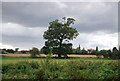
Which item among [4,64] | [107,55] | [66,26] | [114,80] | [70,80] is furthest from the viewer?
[66,26]

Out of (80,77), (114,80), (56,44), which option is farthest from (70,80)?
(56,44)

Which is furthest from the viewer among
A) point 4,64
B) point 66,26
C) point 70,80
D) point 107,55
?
point 66,26

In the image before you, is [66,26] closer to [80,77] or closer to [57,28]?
[57,28]

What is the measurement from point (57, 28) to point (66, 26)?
2323mm

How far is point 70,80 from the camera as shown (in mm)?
4863

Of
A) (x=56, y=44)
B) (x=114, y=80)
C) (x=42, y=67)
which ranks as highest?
Result: (x=56, y=44)

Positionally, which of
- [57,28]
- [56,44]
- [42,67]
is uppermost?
[57,28]

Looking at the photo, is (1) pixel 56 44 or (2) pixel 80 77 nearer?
(2) pixel 80 77

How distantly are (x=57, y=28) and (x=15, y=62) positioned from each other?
28.0 meters

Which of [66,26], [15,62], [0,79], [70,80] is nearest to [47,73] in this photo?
[70,80]

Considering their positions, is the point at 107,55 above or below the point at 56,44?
below

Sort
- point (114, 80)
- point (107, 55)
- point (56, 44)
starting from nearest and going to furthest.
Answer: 1. point (114, 80)
2. point (107, 55)
3. point (56, 44)

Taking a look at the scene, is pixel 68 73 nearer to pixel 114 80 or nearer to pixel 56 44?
pixel 114 80

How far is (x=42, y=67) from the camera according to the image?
538cm
